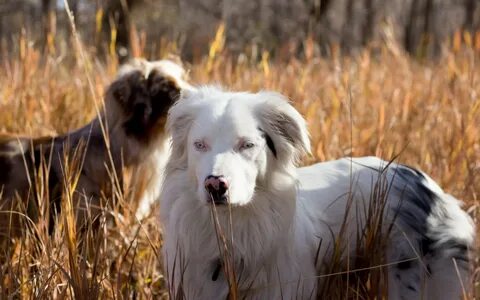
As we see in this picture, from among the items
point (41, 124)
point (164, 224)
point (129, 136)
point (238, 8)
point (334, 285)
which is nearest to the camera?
point (334, 285)

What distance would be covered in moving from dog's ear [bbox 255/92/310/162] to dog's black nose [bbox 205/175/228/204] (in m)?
0.39

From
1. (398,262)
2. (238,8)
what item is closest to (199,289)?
(398,262)

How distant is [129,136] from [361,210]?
167cm

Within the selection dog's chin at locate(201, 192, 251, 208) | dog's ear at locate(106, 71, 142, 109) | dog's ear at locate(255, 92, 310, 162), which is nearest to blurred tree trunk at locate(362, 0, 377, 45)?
dog's ear at locate(106, 71, 142, 109)

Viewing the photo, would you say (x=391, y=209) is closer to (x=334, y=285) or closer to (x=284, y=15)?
(x=334, y=285)

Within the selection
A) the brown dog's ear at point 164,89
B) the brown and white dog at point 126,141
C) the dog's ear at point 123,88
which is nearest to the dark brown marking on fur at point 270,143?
the brown and white dog at point 126,141

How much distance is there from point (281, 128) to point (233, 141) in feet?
0.95

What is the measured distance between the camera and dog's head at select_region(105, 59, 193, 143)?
4.37m

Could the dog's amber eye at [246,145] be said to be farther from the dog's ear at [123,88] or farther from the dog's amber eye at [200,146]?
the dog's ear at [123,88]

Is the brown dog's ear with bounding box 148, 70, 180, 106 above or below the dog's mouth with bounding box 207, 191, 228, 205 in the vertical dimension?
above

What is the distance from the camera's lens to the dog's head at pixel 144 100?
4371mm

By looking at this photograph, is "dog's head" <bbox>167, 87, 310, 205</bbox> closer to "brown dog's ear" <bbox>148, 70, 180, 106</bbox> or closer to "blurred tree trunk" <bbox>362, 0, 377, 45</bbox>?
"brown dog's ear" <bbox>148, 70, 180, 106</bbox>

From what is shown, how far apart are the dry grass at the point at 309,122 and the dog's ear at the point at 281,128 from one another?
301mm

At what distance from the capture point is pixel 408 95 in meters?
5.30
